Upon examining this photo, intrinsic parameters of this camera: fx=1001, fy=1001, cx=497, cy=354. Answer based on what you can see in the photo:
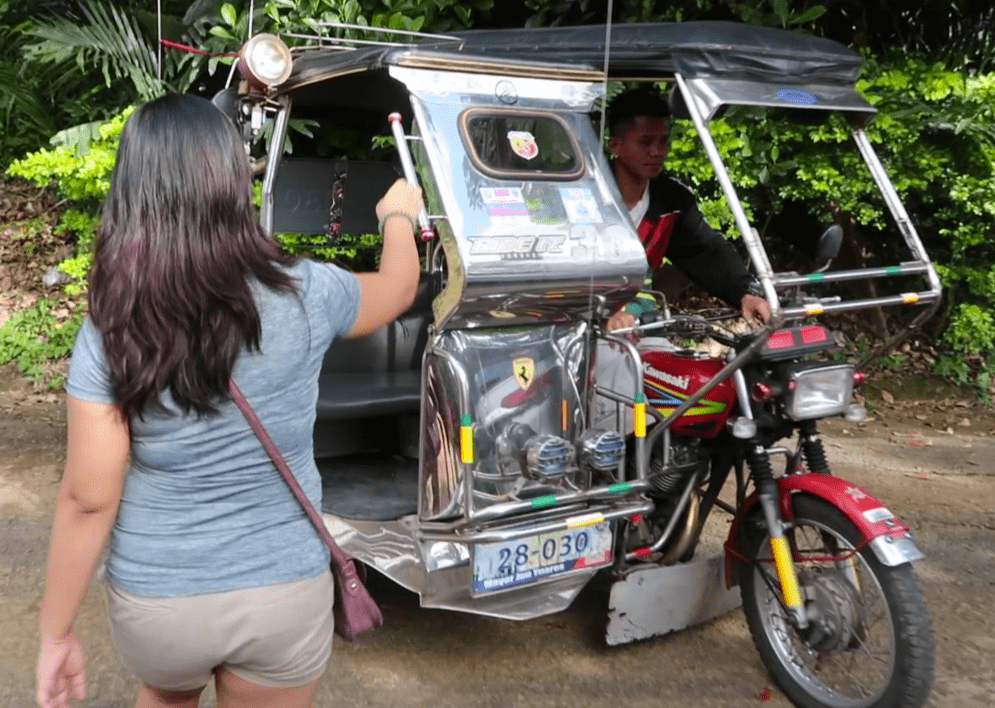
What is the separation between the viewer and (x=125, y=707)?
323 cm

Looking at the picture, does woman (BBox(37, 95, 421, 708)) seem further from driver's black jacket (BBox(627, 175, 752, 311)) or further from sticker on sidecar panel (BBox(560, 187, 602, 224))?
driver's black jacket (BBox(627, 175, 752, 311))

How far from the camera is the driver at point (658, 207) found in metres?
3.96

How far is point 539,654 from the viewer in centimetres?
362

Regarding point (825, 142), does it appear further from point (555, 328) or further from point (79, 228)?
point (79, 228)

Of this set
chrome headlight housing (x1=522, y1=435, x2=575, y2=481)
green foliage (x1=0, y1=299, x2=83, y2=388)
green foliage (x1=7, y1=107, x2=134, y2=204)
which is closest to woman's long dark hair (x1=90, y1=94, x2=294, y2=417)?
chrome headlight housing (x1=522, y1=435, x2=575, y2=481)

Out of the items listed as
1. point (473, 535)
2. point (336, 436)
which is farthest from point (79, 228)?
point (473, 535)

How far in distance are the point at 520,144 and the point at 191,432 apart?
72.4 inches

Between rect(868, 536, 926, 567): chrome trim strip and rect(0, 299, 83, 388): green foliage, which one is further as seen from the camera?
rect(0, 299, 83, 388): green foliage

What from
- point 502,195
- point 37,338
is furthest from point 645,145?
point 37,338

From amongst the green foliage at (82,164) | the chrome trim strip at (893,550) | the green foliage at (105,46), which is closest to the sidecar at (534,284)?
the chrome trim strip at (893,550)

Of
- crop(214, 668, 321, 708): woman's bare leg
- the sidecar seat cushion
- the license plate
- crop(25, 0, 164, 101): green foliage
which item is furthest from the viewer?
crop(25, 0, 164, 101): green foliage

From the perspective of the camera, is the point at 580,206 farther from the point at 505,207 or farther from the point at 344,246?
the point at 344,246

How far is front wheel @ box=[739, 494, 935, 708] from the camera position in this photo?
294 centimetres

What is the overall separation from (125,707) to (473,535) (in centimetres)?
131
